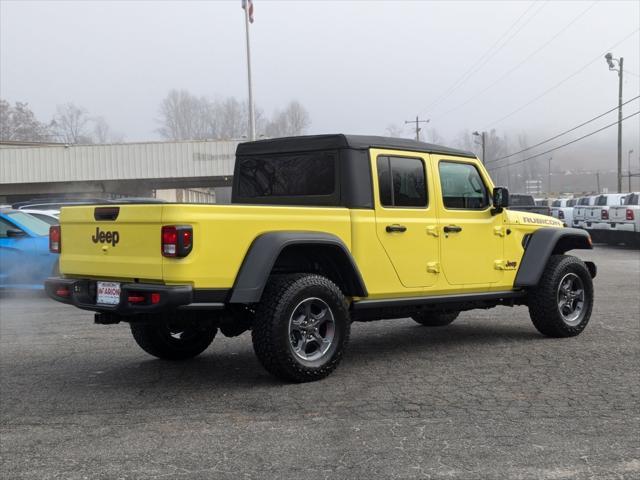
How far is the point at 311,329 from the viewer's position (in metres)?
5.65

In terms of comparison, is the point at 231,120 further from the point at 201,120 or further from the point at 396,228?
the point at 396,228

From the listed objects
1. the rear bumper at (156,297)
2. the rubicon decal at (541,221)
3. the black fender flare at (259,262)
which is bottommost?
the rear bumper at (156,297)

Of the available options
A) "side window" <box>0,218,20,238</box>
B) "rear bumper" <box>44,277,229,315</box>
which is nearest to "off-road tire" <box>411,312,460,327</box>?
"rear bumper" <box>44,277,229,315</box>

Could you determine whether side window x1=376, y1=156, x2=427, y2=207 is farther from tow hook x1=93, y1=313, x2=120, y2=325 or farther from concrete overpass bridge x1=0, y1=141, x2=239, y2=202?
concrete overpass bridge x1=0, y1=141, x2=239, y2=202

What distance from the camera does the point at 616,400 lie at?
507 cm

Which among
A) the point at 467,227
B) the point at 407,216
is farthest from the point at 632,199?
the point at 407,216

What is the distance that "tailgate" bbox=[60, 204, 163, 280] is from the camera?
5055mm

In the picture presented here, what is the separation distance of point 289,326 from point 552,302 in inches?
130

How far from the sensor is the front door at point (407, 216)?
6184 mm

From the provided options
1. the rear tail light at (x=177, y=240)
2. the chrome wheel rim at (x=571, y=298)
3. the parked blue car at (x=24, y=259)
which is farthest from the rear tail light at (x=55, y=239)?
the parked blue car at (x=24, y=259)

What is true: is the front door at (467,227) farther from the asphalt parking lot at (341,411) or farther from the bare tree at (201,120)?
the bare tree at (201,120)

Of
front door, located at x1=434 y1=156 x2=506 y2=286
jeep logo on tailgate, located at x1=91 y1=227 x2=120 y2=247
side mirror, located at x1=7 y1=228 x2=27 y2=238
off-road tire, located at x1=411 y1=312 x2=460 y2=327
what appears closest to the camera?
jeep logo on tailgate, located at x1=91 y1=227 x2=120 y2=247

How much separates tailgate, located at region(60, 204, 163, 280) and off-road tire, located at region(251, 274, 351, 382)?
0.90 metres

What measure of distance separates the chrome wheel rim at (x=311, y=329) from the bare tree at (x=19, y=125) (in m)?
94.1
